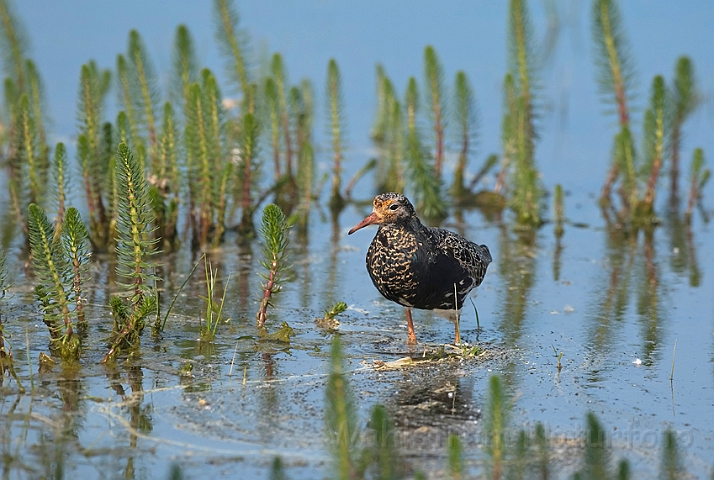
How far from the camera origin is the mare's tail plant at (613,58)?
1180 cm

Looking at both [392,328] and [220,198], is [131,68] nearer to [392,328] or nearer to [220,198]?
[220,198]

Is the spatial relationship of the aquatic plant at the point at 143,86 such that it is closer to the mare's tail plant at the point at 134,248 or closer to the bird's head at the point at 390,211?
the bird's head at the point at 390,211

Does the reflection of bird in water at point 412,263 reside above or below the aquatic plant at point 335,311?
above

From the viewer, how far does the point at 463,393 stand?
21.2 ft

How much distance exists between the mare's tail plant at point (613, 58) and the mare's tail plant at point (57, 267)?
681cm

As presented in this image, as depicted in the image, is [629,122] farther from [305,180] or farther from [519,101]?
[305,180]

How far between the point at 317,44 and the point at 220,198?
8940 mm

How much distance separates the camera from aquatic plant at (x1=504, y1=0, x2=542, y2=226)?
1169 cm

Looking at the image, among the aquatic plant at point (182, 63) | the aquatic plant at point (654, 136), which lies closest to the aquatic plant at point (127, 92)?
the aquatic plant at point (182, 63)

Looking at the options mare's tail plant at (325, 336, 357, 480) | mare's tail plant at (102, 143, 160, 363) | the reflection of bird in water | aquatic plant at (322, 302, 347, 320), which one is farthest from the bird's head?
mare's tail plant at (325, 336, 357, 480)

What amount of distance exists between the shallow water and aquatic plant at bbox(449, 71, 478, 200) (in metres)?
1.54

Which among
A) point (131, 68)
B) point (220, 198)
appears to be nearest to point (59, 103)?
point (131, 68)

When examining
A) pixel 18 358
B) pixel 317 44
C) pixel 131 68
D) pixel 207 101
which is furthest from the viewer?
pixel 317 44

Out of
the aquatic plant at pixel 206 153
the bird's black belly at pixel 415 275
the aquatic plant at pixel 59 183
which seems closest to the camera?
the bird's black belly at pixel 415 275
